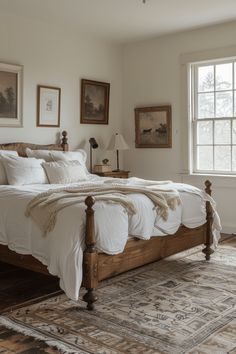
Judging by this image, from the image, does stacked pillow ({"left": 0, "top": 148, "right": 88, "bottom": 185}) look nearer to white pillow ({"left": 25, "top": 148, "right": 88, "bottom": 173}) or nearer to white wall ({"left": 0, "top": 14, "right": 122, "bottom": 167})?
white pillow ({"left": 25, "top": 148, "right": 88, "bottom": 173})

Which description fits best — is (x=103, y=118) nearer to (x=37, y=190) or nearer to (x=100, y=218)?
(x=37, y=190)

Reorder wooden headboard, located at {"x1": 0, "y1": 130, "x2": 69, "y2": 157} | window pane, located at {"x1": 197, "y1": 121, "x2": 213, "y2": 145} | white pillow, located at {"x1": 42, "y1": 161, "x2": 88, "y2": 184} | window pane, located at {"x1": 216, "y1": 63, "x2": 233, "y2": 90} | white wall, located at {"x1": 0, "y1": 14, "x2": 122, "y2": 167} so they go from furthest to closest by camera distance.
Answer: window pane, located at {"x1": 197, "y1": 121, "x2": 213, "y2": 145}, window pane, located at {"x1": 216, "y1": 63, "x2": 233, "y2": 90}, white wall, located at {"x1": 0, "y1": 14, "x2": 122, "y2": 167}, wooden headboard, located at {"x1": 0, "y1": 130, "x2": 69, "y2": 157}, white pillow, located at {"x1": 42, "y1": 161, "x2": 88, "y2": 184}

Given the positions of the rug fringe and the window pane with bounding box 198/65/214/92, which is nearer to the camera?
the rug fringe

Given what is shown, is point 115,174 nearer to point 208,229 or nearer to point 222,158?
point 222,158

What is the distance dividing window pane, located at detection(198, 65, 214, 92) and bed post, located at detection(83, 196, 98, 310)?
11.9ft

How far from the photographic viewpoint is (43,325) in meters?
2.99

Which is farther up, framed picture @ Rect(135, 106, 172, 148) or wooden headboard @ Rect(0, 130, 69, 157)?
framed picture @ Rect(135, 106, 172, 148)

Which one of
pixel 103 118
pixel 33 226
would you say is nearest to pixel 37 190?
pixel 33 226

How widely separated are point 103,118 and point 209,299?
389 centimetres

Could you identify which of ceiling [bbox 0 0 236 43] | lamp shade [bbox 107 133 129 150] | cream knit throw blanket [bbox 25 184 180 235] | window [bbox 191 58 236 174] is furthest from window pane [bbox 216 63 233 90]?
cream knit throw blanket [bbox 25 184 180 235]

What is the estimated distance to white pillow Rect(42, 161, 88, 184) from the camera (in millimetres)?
4949

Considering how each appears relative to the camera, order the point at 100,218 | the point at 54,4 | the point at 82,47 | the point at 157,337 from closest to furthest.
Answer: the point at 157,337
the point at 100,218
the point at 54,4
the point at 82,47

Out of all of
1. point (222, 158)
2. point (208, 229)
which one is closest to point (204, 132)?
point (222, 158)

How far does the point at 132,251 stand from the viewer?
149 inches
